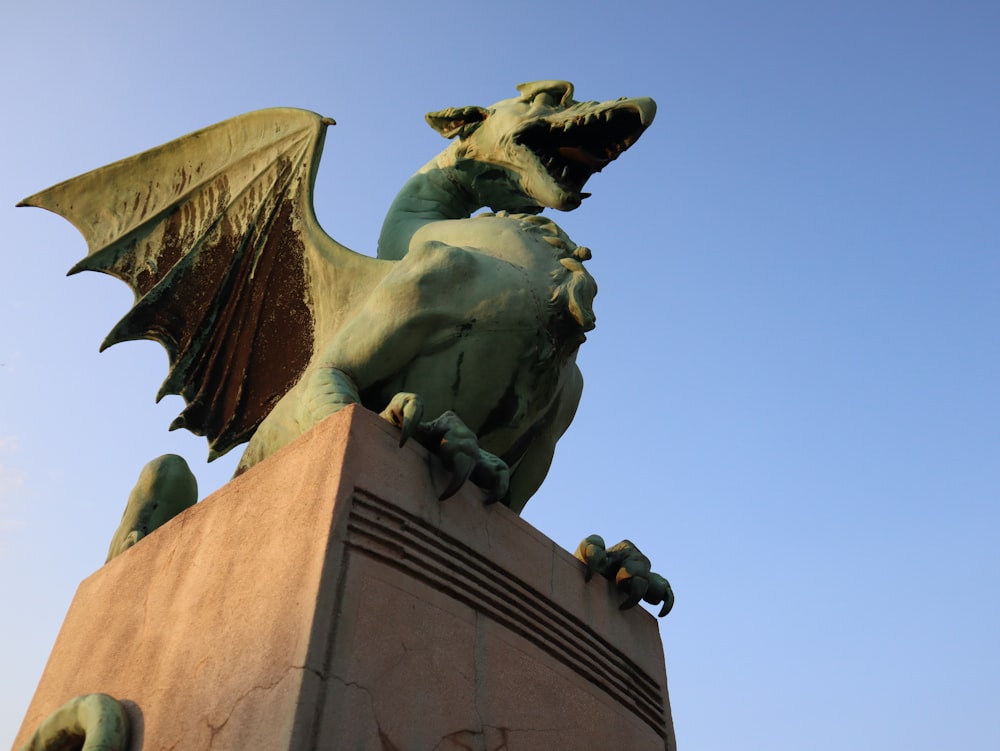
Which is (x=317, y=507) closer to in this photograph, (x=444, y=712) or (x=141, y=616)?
(x=444, y=712)

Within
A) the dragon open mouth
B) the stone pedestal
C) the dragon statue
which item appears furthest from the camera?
the dragon open mouth

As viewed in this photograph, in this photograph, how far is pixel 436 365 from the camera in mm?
3891

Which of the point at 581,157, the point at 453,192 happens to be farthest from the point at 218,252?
the point at 581,157

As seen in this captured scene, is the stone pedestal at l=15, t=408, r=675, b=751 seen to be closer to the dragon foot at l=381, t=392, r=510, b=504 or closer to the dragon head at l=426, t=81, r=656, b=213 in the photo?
the dragon foot at l=381, t=392, r=510, b=504

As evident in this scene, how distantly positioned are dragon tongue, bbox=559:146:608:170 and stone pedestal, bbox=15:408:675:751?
2234 mm

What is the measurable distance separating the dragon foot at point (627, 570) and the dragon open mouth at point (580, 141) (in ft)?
6.33

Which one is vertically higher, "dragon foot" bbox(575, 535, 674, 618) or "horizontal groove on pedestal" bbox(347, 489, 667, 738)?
"dragon foot" bbox(575, 535, 674, 618)

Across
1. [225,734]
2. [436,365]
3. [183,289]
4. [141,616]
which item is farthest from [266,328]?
[225,734]

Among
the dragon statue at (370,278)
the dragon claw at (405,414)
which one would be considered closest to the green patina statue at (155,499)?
the dragon statue at (370,278)

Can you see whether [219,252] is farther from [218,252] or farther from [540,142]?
[540,142]

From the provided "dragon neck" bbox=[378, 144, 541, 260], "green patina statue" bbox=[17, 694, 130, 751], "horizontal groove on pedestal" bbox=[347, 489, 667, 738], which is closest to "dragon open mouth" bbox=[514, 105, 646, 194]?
"dragon neck" bbox=[378, 144, 541, 260]

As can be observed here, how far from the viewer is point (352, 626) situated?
2596 mm

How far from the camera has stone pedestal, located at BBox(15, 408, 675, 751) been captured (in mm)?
2533

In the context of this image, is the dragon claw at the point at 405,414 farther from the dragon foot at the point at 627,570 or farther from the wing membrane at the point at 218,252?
the wing membrane at the point at 218,252
